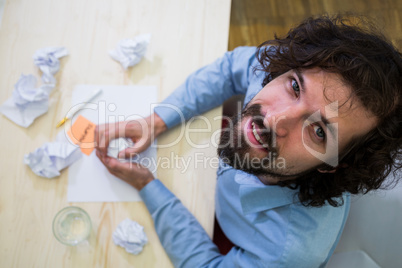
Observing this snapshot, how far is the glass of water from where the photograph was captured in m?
0.89

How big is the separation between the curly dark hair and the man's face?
0.03 metres

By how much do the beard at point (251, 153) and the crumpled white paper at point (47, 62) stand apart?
1.69ft

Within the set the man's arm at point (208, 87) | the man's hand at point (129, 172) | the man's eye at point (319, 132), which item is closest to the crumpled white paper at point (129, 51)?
the man's arm at point (208, 87)

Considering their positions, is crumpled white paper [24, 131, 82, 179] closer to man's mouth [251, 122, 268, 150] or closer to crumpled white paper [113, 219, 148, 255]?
crumpled white paper [113, 219, 148, 255]

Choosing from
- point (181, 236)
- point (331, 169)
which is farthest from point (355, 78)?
point (181, 236)

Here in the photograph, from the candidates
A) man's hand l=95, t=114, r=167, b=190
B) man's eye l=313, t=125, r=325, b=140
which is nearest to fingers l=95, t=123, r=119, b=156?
man's hand l=95, t=114, r=167, b=190

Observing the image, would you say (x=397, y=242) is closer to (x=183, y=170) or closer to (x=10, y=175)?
(x=183, y=170)

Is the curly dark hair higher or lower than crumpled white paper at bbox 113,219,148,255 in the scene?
higher

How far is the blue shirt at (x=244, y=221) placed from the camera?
0.85 m

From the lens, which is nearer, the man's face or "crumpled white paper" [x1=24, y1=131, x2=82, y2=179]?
the man's face

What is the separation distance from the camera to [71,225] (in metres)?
0.90

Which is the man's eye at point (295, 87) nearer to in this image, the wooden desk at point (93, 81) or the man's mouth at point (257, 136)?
the man's mouth at point (257, 136)

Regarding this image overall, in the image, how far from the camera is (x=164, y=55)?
1.04m

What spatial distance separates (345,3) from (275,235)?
5.24 feet
